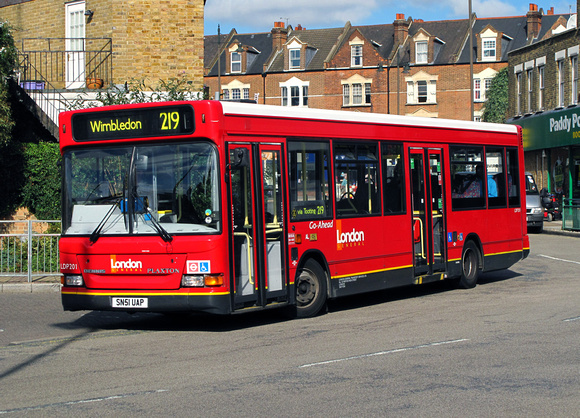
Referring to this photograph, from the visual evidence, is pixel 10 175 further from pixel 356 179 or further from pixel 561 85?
pixel 561 85

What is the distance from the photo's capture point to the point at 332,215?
12.2 meters

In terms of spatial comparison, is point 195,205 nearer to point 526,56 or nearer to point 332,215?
point 332,215

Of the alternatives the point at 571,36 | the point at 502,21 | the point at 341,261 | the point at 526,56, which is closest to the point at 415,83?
the point at 502,21

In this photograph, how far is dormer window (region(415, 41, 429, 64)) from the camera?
71.5 meters

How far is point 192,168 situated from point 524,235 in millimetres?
8998

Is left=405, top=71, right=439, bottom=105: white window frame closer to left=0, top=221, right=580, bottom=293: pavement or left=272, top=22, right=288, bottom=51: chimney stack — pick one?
left=272, top=22, right=288, bottom=51: chimney stack

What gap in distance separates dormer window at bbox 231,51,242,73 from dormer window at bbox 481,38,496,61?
2186 cm

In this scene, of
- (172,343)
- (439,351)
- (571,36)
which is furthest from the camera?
(571,36)

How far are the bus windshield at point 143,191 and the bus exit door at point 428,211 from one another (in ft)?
15.5

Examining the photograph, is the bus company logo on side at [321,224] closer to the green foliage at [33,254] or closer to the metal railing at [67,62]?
the green foliage at [33,254]

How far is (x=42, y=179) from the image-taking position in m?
22.2

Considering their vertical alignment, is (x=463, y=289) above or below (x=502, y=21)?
below

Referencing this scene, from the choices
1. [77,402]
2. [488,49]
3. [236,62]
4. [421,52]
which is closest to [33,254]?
[77,402]

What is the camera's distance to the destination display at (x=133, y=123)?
34.3ft
